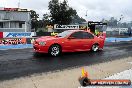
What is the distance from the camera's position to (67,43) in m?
14.3

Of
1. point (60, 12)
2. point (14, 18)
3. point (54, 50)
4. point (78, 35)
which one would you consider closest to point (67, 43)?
point (54, 50)

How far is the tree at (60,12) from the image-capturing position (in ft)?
212

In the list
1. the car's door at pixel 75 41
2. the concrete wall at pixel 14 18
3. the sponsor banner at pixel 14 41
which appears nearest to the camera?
the car's door at pixel 75 41

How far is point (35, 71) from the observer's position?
986 cm

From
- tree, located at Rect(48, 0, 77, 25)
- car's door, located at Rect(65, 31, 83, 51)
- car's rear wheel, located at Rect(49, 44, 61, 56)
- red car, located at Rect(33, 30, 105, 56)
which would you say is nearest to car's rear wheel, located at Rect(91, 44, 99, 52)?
red car, located at Rect(33, 30, 105, 56)

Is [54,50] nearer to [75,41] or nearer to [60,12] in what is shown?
[75,41]

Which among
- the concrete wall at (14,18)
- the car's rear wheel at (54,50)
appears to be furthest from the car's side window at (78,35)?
the concrete wall at (14,18)

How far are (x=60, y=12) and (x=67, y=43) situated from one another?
167 ft

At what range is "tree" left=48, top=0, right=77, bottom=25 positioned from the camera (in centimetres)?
6450

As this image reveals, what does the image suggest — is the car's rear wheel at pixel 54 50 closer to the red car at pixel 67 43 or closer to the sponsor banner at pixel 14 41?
the red car at pixel 67 43

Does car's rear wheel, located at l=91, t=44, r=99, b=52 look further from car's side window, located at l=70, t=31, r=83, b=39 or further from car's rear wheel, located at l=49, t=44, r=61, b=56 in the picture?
car's rear wheel, located at l=49, t=44, r=61, b=56

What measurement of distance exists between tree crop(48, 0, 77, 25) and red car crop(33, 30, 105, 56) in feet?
158

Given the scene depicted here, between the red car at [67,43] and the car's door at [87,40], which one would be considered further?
the car's door at [87,40]

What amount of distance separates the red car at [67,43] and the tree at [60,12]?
4830 centimetres
